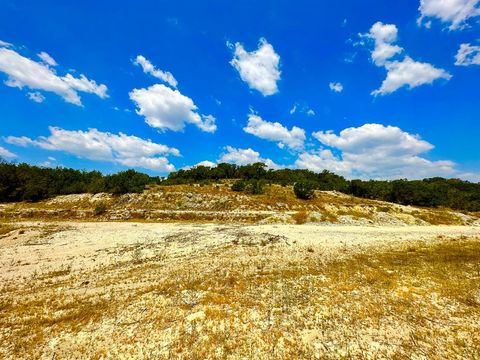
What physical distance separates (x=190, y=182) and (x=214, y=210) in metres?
41.9

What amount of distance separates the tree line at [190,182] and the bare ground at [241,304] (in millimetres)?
60195

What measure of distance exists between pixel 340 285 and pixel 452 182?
182m

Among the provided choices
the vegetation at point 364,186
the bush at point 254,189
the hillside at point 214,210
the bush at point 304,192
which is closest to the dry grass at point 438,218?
the hillside at point 214,210

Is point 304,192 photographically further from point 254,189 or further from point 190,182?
point 190,182

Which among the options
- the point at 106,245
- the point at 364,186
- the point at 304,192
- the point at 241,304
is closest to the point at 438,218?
the point at 304,192

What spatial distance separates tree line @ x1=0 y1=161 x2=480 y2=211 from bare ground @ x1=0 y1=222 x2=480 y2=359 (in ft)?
197

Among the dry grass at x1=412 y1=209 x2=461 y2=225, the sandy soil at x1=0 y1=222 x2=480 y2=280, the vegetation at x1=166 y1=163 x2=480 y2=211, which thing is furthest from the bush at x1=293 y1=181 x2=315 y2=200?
the sandy soil at x1=0 y1=222 x2=480 y2=280

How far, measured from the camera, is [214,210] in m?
67.5

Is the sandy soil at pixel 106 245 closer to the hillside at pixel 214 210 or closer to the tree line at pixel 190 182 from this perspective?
the hillside at pixel 214 210

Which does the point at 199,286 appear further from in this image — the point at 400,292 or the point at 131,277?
the point at 400,292

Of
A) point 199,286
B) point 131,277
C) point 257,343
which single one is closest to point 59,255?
point 131,277

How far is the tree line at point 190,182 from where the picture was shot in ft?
265

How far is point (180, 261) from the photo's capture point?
24531 mm

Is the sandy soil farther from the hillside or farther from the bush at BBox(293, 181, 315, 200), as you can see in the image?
the bush at BBox(293, 181, 315, 200)
